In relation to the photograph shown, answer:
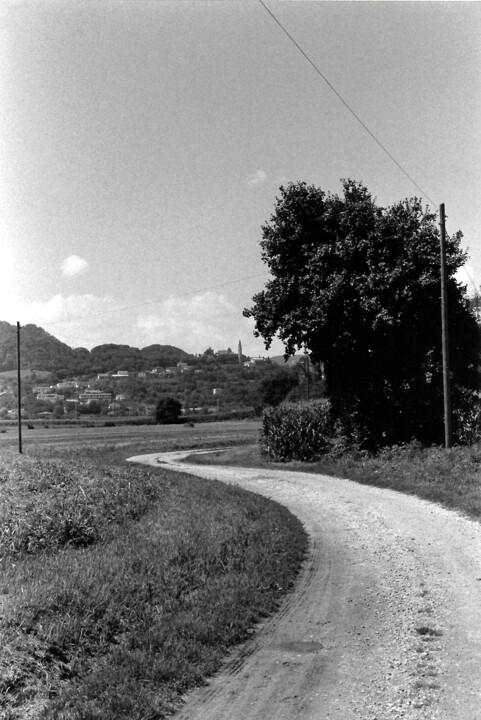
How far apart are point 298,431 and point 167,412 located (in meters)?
58.3

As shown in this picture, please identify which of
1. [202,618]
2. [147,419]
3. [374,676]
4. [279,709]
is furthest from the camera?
[147,419]

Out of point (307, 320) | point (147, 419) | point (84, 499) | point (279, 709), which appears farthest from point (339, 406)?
point (147, 419)

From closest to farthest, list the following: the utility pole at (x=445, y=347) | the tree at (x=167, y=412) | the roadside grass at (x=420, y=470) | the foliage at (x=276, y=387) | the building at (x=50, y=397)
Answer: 1. the roadside grass at (x=420, y=470)
2. the utility pole at (x=445, y=347)
3. the building at (x=50, y=397)
4. the tree at (x=167, y=412)
5. the foliage at (x=276, y=387)

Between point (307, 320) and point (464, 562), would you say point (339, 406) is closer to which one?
point (307, 320)

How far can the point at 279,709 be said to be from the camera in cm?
525

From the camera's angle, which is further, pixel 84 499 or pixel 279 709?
pixel 84 499

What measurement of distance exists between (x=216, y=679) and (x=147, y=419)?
86729 mm

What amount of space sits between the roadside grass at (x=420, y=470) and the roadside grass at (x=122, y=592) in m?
4.62

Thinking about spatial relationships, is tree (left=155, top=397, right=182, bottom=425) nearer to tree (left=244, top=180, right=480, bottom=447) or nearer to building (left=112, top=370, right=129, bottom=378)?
building (left=112, top=370, right=129, bottom=378)

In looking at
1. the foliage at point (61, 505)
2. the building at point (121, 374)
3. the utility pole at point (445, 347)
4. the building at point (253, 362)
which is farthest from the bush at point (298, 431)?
the building at point (253, 362)

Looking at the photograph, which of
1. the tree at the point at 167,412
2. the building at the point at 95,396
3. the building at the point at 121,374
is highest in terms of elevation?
the building at the point at 121,374

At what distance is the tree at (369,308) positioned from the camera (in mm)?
26375

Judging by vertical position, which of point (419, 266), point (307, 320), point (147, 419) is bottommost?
point (147, 419)

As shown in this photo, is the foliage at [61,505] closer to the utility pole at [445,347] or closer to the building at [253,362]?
the utility pole at [445,347]
